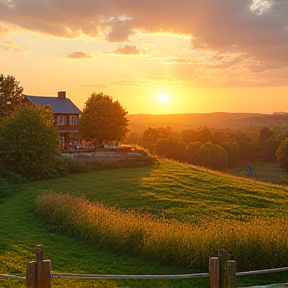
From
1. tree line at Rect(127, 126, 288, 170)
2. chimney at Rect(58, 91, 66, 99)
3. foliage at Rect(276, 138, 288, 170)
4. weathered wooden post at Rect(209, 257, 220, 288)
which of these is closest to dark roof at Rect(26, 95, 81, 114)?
Answer: chimney at Rect(58, 91, 66, 99)

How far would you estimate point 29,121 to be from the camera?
3006 centimetres

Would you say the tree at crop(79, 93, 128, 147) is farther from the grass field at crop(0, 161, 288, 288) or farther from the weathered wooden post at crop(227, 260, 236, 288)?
the weathered wooden post at crop(227, 260, 236, 288)

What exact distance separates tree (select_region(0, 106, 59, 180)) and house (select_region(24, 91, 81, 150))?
547 inches

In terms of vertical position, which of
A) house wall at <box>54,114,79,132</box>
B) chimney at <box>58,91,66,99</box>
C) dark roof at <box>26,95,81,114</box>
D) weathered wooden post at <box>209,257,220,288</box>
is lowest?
weathered wooden post at <box>209,257,220,288</box>

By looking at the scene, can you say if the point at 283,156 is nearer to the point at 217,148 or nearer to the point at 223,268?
the point at 217,148

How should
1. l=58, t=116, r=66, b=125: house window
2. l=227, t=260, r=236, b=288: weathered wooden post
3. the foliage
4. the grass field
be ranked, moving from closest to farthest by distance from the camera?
l=227, t=260, r=236, b=288: weathered wooden post < the grass field < l=58, t=116, r=66, b=125: house window < the foliage

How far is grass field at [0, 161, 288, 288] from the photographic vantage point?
10.5 meters

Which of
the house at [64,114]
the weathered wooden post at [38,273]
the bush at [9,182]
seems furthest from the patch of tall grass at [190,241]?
the house at [64,114]

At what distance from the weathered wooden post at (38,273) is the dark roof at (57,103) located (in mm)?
41023

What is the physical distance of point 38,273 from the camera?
5.46 m

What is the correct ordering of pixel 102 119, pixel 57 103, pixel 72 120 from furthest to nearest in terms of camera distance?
pixel 57 103, pixel 72 120, pixel 102 119

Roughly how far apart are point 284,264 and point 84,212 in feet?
25.7

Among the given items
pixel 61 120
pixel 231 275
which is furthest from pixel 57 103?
pixel 231 275

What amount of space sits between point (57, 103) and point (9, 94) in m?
5.59
